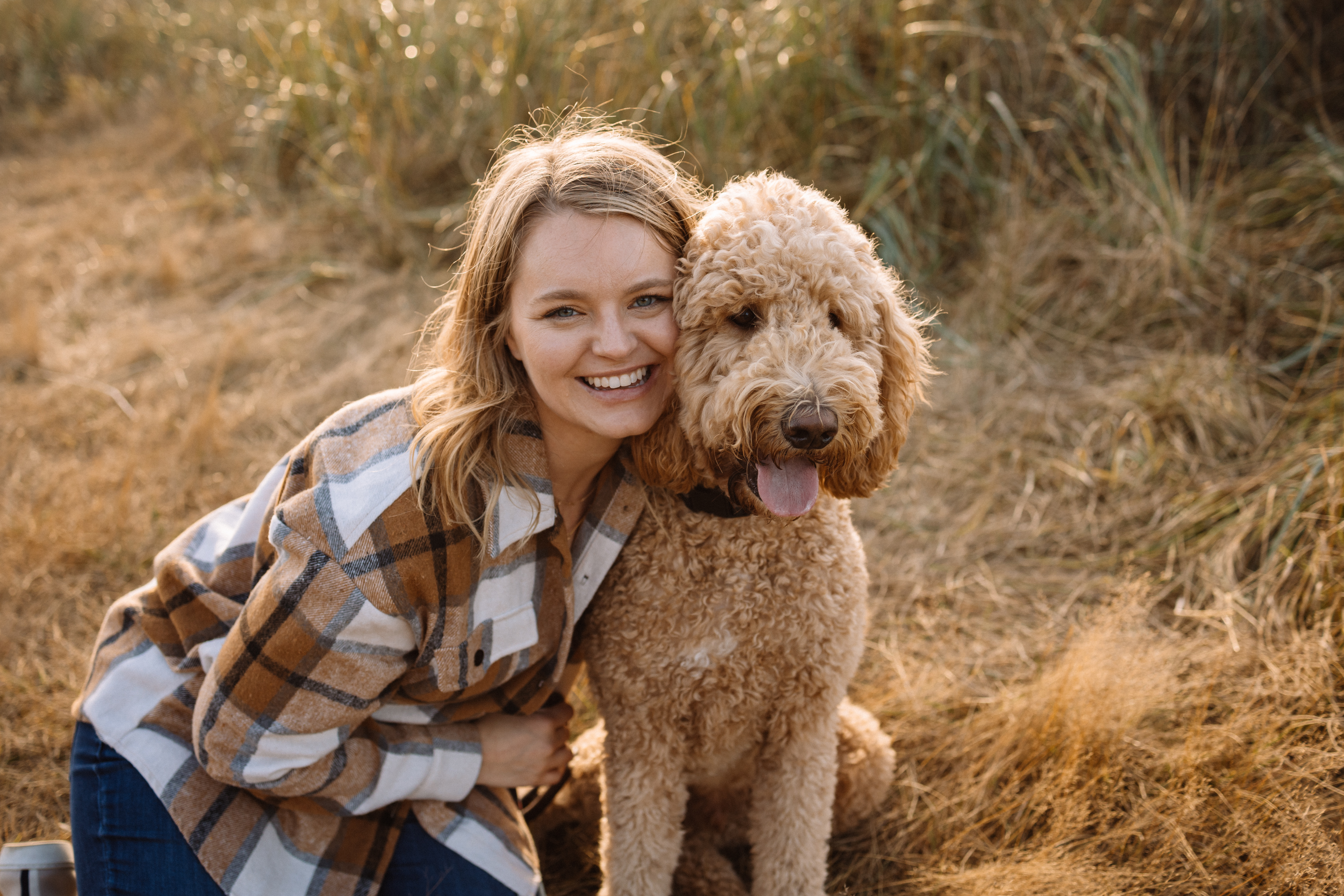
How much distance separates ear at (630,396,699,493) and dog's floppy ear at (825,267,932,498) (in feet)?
0.87

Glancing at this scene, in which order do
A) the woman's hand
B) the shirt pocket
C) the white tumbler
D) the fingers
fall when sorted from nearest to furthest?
the shirt pocket
the white tumbler
the woman's hand
the fingers

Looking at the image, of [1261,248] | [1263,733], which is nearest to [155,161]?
[1261,248]

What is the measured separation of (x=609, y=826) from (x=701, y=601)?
58cm

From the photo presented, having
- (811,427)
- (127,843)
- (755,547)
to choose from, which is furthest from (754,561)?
(127,843)

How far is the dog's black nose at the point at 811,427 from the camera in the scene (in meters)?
1.47

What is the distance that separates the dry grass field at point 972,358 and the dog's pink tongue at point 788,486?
105 centimetres

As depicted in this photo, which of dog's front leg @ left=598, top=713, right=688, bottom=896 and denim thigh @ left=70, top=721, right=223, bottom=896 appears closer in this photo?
denim thigh @ left=70, top=721, right=223, bottom=896

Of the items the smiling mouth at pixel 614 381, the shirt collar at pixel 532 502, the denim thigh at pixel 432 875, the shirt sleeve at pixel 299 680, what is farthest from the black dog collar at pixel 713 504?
the denim thigh at pixel 432 875

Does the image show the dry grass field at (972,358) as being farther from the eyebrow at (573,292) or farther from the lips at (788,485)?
the eyebrow at (573,292)

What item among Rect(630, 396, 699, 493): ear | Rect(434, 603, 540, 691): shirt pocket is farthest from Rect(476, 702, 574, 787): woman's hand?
Rect(630, 396, 699, 493): ear

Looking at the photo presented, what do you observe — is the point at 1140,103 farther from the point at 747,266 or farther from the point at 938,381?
the point at 747,266

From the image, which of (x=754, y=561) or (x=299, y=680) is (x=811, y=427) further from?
(x=299, y=680)

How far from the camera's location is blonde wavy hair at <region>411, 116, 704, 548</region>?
5.31 ft

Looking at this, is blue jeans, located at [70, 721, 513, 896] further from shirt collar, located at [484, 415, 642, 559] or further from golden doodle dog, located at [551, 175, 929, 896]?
shirt collar, located at [484, 415, 642, 559]
